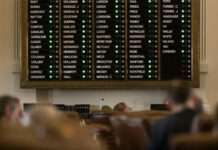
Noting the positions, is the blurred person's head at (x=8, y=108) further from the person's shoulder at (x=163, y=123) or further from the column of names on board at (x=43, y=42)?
the column of names on board at (x=43, y=42)

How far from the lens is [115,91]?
961 cm

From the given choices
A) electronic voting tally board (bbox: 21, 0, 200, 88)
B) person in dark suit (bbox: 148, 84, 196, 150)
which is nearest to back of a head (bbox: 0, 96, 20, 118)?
person in dark suit (bbox: 148, 84, 196, 150)

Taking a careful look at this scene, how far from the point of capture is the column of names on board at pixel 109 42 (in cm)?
926

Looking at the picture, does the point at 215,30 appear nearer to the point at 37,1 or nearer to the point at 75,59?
the point at 75,59

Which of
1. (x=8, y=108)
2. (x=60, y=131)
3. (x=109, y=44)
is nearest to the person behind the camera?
(x=60, y=131)

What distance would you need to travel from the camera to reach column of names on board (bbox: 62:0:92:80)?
30.5 feet

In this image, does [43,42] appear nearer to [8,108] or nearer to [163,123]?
[8,108]

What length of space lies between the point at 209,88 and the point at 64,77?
2408 millimetres

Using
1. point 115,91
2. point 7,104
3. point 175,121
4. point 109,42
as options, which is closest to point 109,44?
point 109,42

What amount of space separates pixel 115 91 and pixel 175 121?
20.0 feet

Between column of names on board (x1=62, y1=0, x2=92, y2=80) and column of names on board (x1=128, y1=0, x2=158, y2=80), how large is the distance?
0.66m

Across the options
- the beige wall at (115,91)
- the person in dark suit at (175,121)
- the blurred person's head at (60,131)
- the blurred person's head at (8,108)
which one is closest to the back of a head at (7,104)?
the blurred person's head at (8,108)

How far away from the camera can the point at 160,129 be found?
3.51 metres

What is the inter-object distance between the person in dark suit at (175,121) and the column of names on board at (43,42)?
5764 millimetres
